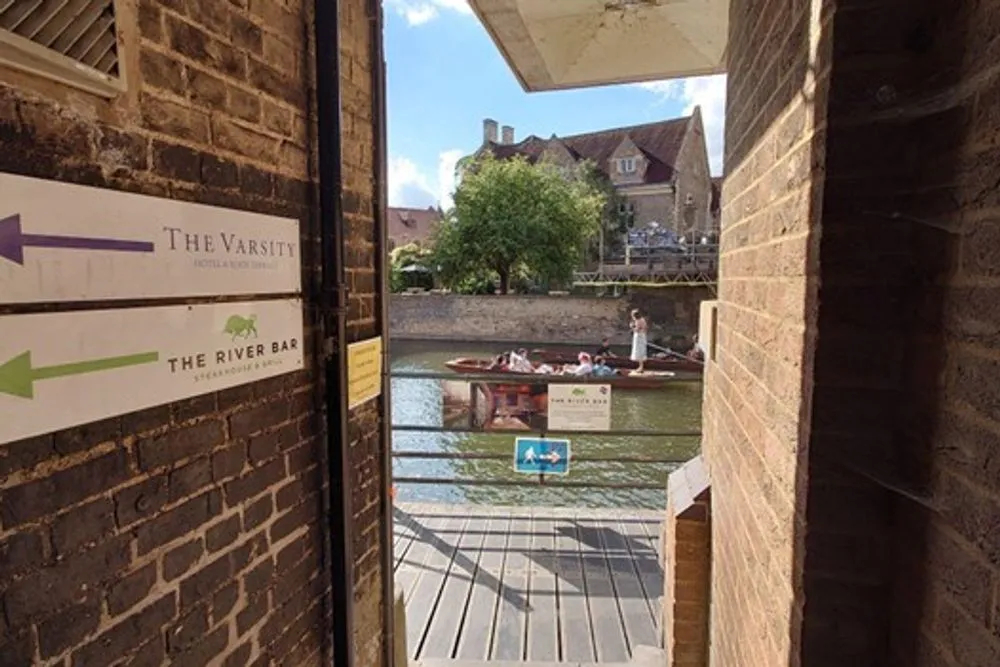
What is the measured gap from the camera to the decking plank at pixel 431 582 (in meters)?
2.94

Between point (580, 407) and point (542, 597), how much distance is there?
1234 millimetres

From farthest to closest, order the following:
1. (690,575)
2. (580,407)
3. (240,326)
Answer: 1. (580,407)
2. (690,575)
3. (240,326)

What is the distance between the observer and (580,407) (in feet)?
12.9

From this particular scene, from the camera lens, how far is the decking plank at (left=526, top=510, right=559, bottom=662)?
2800 millimetres

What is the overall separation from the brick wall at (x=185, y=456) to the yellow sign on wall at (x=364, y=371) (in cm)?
19

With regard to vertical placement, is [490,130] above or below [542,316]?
above

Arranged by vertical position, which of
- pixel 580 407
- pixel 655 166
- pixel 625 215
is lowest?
pixel 580 407

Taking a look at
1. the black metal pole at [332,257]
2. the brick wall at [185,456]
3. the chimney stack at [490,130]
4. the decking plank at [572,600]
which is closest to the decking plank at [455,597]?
the decking plank at [572,600]

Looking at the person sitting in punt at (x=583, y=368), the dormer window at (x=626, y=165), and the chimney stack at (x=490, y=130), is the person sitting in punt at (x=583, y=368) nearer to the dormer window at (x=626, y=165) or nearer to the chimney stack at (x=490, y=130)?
the dormer window at (x=626, y=165)

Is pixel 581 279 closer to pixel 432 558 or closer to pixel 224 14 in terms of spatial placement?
pixel 432 558

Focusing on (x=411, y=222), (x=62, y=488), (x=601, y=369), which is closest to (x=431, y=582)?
(x=62, y=488)

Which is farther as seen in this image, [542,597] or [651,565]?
[651,565]

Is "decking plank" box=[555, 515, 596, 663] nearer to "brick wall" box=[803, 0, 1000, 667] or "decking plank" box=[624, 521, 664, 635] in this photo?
"decking plank" box=[624, 521, 664, 635]

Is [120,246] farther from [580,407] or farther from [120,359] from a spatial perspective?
[580,407]
